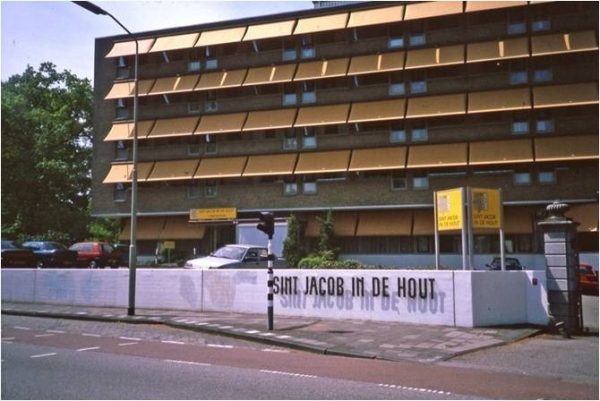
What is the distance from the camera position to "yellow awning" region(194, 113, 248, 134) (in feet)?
127

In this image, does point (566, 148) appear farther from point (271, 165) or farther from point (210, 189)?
point (210, 189)

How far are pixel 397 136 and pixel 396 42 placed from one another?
19.9 feet

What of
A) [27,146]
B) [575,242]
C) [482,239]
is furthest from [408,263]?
[27,146]

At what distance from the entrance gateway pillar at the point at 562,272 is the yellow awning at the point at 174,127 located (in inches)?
1136

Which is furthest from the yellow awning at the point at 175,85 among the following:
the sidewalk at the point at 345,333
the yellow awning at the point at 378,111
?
the sidewalk at the point at 345,333

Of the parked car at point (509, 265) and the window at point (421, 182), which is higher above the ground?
the window at point (421, 182)

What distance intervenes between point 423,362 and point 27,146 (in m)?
42.6

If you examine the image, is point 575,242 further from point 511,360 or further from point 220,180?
point 220,180

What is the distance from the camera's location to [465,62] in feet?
111

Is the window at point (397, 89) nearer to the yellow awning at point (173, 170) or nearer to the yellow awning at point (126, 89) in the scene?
the yellow awning at point (173, 170)

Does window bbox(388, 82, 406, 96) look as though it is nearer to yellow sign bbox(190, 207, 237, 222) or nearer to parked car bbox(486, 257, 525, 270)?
parked car bbox(486, 257, 525, 270)

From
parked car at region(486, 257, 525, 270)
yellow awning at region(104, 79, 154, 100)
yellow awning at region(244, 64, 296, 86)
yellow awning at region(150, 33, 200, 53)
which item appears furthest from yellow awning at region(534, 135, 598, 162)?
yellow awning at region(104, 79, 154, 100)

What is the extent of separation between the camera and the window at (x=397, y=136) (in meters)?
35.6

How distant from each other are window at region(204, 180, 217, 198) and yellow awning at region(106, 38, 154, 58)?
1063 cm
